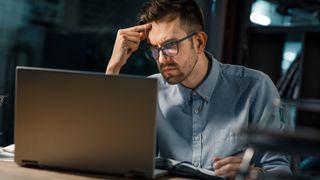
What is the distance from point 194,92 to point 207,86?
0.05m

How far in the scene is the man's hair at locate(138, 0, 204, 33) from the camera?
6.09ft

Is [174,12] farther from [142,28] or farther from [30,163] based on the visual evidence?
[30,163]

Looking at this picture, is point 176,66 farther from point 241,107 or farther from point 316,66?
point 316,66

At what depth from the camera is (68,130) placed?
1.38 meters

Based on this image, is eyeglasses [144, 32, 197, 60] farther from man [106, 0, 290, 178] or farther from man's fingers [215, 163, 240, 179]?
man's fingers [215, 163, 240, 179]

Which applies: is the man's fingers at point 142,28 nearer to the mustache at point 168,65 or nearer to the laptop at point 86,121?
the mustache at point 168,65

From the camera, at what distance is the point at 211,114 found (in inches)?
71.0

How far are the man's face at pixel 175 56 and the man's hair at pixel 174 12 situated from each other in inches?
0.8

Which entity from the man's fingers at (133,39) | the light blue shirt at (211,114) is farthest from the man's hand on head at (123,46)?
the light blue shirt at (211,114)

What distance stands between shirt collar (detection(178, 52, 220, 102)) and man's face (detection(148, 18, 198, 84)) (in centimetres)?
5

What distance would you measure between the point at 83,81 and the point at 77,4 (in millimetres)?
1961

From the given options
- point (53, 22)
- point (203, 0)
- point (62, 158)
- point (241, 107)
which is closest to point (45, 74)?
point (62, 158)

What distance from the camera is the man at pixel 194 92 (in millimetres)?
1774

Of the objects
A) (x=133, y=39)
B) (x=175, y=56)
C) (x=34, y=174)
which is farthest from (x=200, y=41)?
(x=34, y=174)
